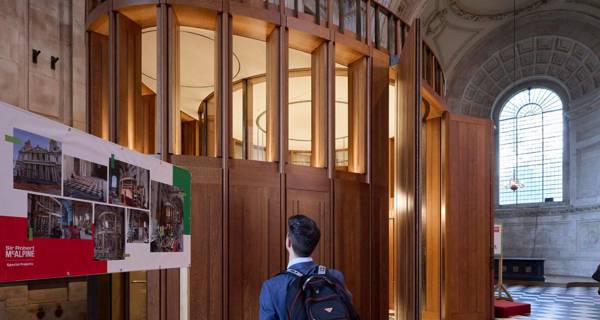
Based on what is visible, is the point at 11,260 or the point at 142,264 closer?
the point at 11,260

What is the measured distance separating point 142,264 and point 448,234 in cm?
559

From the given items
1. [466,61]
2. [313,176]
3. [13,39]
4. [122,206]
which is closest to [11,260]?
[122,206]

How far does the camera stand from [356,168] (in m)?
5.89

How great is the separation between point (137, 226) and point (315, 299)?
1.40 metres

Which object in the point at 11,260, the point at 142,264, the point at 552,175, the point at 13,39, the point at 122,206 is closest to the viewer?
the point at 11,260

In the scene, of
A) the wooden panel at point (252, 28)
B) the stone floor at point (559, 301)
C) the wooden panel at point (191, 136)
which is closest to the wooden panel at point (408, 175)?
the wooden panel at point (252, 28)

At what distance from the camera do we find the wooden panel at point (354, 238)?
5473 mm

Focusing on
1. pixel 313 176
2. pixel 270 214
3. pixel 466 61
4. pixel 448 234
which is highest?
pixel 466 61

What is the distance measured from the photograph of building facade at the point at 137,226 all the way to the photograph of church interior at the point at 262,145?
2 centimetres

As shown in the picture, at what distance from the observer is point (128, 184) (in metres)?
2.80

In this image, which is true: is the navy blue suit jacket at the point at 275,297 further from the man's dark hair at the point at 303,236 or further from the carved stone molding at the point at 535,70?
the carved stone molding at the point at 535,70

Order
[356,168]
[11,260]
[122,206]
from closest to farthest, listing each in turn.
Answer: [11,260] < [122,206] < [356,168]

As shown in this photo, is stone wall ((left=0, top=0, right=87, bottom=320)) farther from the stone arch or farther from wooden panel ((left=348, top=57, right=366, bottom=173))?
the stone arch

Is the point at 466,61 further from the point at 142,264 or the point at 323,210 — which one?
the point at 142,264
